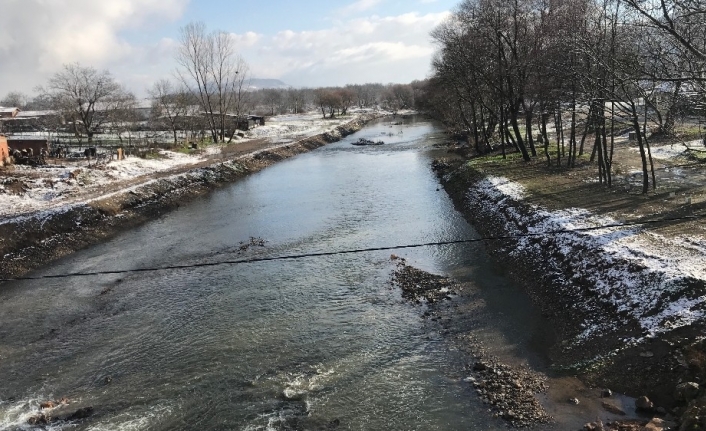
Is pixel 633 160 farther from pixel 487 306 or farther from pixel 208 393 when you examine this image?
pixel 208 393

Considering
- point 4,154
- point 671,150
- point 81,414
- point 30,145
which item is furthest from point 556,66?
point 30,145

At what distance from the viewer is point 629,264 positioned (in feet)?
45.4

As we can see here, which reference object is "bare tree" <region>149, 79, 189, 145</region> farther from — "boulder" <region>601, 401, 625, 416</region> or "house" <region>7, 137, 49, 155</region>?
"boulder" <region>601, 401, 625, 416</region>

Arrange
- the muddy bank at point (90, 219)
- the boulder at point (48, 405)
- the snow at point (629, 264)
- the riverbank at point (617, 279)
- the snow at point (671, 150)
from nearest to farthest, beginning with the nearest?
the riverbank at point (617, 279) < the boulder at point (48, 405) < the snow at point (629, 264) < the muddy bank at point (90, 219) < the snow at point (671, 150)

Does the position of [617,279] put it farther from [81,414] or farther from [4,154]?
[4,154]

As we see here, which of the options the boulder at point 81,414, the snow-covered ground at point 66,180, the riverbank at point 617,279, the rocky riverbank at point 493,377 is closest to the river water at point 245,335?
the boulder at point 81,414

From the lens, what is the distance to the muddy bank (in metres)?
22.8

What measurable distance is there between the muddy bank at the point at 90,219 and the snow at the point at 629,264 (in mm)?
21375

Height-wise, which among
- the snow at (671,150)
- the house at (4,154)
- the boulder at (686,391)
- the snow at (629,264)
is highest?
the house at (4,154)

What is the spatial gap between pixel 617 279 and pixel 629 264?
57cm

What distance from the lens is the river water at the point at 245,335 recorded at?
36.0 feet

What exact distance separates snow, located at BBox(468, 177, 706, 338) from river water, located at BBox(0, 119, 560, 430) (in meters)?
2.52

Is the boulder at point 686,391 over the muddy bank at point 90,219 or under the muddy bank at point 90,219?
under

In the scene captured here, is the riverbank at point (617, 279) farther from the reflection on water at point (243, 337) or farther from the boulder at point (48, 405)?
the boulder at point (48, 405)
